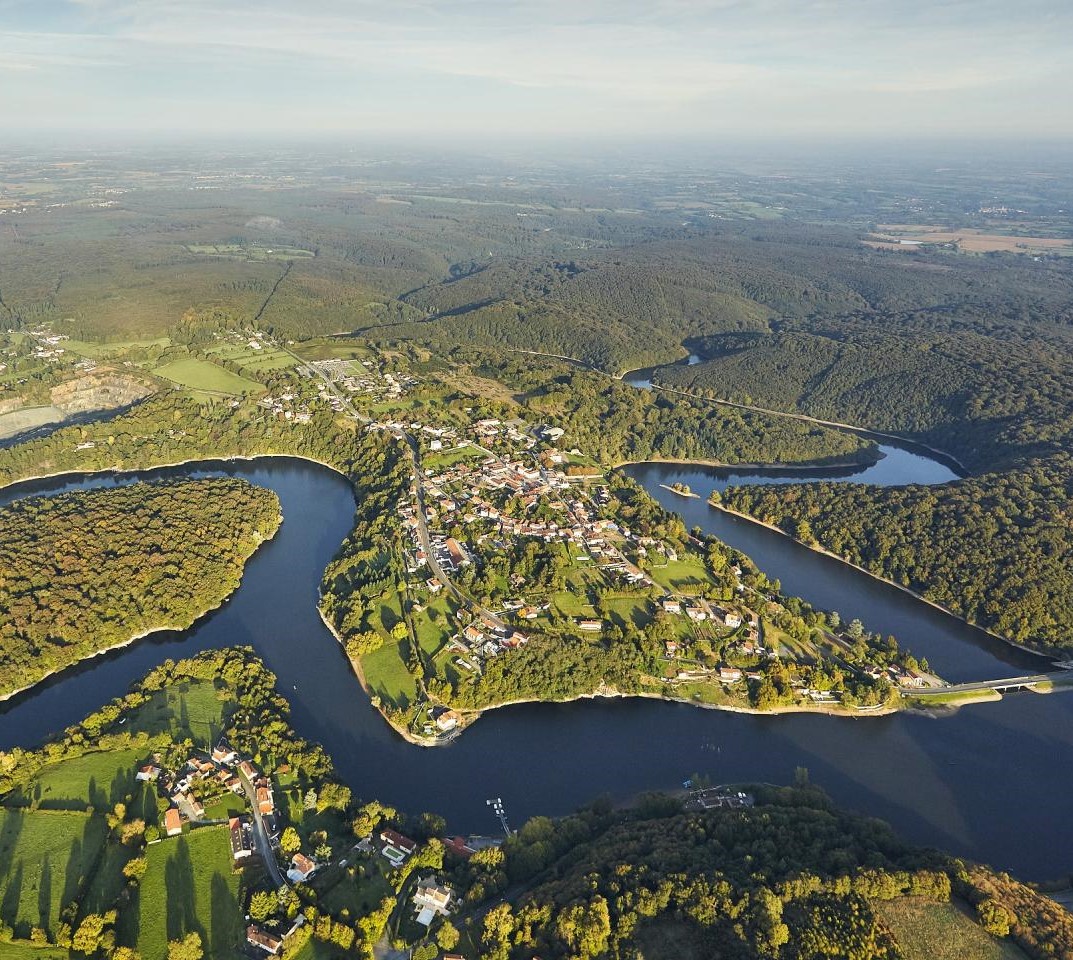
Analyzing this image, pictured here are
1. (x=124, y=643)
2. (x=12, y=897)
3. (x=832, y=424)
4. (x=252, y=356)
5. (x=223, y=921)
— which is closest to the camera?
(x=223, y=921)

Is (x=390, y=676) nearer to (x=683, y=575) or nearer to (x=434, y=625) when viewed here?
(x=434, y=625)

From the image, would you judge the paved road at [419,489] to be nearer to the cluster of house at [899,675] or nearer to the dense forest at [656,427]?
the dense forest at [656,427]

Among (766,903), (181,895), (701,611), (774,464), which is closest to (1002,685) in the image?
(701,611)

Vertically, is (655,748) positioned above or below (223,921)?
below

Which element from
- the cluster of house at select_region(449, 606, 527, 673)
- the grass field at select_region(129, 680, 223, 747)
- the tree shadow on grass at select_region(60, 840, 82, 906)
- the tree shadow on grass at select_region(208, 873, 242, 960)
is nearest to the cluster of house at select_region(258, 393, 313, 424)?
the cluster of house at select_region(449, 606, 527, 673)

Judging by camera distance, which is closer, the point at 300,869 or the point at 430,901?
the point at 430,901

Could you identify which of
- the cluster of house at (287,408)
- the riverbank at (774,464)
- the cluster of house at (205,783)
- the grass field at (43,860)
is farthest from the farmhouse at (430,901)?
the cluster of house at (287,408)

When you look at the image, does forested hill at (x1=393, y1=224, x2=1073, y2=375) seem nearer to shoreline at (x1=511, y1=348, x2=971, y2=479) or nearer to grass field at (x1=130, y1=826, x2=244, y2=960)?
shoreline at (x1=511, y1=348, x2=971, y2=479)
